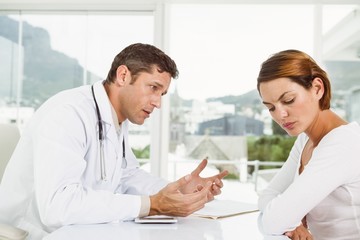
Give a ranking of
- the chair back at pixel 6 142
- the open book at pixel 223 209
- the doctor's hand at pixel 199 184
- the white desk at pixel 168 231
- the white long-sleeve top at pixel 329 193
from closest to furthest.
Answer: the white desk at pixel 168 231, the white long-sleeve top at pixel 329 193, the open book at pixel 223 209, the doctor's hand at pixel 199 184, the chair back at pixel 6 142

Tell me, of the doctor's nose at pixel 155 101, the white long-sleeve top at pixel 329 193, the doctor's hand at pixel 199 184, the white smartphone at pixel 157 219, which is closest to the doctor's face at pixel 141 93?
the doctor's nose at pixel 155 101

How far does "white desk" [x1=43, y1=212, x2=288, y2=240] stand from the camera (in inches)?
44.2

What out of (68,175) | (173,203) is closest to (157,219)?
(173,203)

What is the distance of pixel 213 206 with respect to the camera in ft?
5.39

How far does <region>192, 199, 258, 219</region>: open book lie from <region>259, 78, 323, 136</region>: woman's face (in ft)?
1.21

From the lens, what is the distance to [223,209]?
158 cm

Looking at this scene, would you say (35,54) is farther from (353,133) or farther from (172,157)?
(353,133)

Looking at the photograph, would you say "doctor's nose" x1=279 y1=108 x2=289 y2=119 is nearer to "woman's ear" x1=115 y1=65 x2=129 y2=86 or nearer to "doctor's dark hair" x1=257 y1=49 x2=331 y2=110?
"doctor's dark hair" x1=257 y1=49 x2=331 y2=110

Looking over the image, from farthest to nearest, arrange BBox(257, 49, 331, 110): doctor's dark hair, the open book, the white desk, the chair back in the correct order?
1. the chair back
2. the open book
3. BBox(257, 49, 331, 110): doctor's dark hair
4. the white desk

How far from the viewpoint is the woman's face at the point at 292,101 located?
1370 millimetres

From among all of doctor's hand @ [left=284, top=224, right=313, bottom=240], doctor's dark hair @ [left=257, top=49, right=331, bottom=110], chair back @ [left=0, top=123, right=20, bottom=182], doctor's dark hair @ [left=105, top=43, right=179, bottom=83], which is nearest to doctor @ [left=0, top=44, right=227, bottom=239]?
doctor's dark hair @ [left=105, top=43, right=179, bottom=83]

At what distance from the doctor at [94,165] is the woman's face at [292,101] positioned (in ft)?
1.19

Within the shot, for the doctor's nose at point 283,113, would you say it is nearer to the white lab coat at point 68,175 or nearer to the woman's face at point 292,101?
the woman's face at point 292,101

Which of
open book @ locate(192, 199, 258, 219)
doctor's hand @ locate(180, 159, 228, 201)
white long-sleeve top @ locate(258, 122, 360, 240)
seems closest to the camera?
white long-sleeve top @ locate(258, 122, 360, 240)
